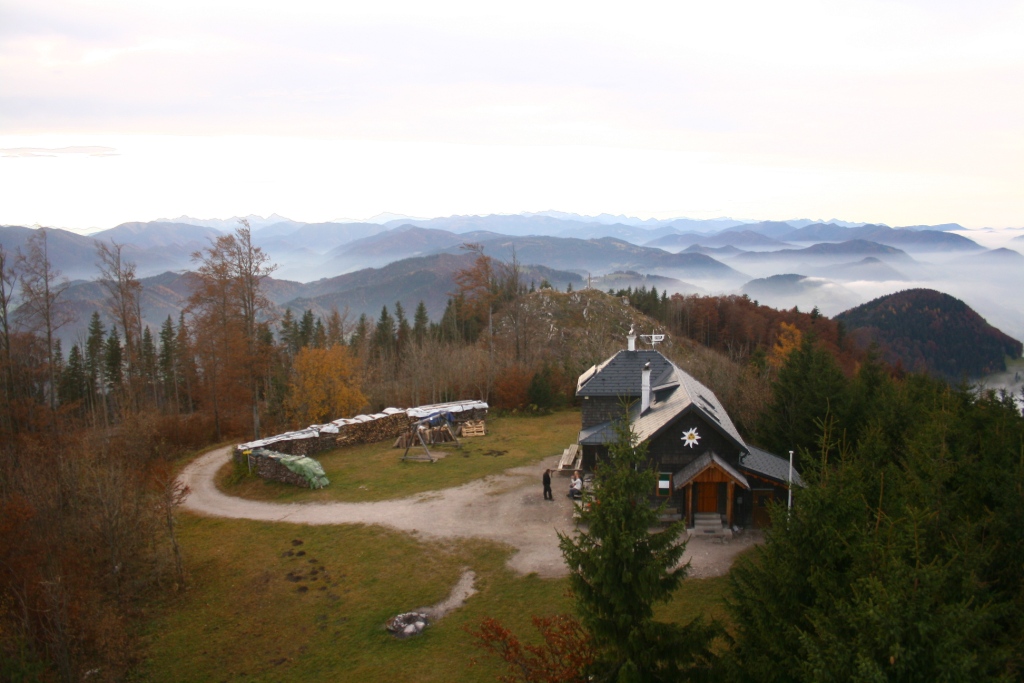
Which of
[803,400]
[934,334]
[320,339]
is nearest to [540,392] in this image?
[803,400]

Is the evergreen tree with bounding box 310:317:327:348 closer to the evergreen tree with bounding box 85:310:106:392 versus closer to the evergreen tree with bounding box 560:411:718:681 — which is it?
the evergreen tree with bounding box 85:310:106:392

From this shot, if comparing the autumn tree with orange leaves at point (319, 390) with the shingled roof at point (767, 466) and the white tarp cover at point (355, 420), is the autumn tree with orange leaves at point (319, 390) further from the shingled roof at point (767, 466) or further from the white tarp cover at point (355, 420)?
the shingled roof at point (767, 466)

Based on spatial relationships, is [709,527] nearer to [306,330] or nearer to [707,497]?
[707,497]

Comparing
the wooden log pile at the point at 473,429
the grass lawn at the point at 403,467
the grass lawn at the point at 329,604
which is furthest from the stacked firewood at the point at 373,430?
the grass lawn at the point at 329,604

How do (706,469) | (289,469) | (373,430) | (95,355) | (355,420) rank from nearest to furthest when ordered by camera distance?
1. (706,469)
2. (289,469)
3. (355,420)
4. (373,430)
5. (95,355)

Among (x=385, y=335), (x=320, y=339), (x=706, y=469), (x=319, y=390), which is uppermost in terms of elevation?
(x=320, y=339)

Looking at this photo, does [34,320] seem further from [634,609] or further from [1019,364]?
[1019,364]

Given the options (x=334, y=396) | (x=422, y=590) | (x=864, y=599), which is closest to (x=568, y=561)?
(x=864, y=599)
